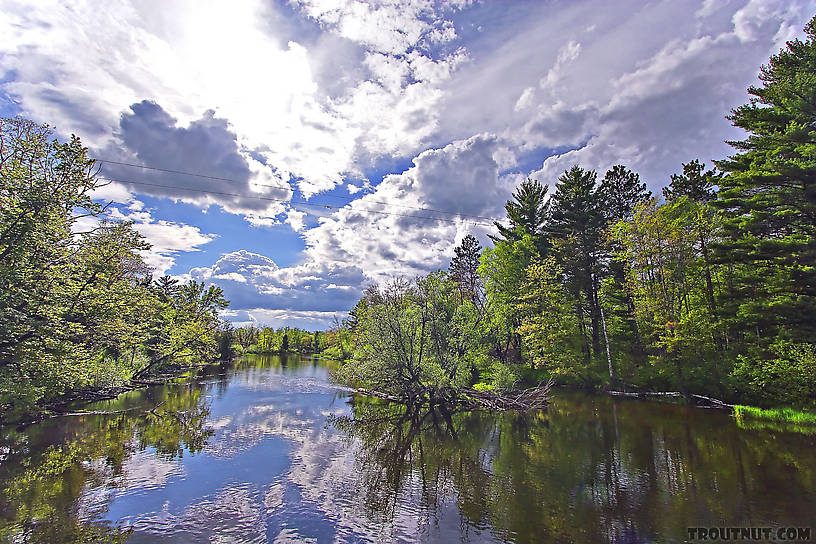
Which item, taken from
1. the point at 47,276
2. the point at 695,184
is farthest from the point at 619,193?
the point at 47,276

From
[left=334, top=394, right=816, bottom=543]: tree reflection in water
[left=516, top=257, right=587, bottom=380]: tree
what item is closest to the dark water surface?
[left=334, top=394, right=816, bottom=543]: tree reflection in water

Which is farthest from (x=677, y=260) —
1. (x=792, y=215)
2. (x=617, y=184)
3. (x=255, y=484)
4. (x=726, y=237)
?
(x=255, y=484)

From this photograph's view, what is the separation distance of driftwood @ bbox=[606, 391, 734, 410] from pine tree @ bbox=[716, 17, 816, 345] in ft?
15.3

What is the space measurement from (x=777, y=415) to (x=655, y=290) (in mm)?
10869

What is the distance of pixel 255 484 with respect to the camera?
12.3 meters

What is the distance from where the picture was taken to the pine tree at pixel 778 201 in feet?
64.7

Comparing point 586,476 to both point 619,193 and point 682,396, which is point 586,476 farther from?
point 619,193

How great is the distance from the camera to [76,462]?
547 inches

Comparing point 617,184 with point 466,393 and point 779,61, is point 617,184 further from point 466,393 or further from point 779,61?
point 466,393

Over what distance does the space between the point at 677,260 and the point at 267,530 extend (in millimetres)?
30792

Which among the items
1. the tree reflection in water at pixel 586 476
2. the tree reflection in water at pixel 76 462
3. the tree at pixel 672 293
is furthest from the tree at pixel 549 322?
the tree reflection in water at pixel 76 462

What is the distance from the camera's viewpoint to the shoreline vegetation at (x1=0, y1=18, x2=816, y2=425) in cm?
1539

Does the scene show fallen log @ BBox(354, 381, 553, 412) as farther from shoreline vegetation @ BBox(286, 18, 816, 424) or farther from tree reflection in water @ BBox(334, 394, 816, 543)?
tree reflection in water @ BBox(334, 394, 816, 543)

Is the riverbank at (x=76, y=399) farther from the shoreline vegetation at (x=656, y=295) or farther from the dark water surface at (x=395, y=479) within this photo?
the shoreline vegetation at (x=656, y=295)
